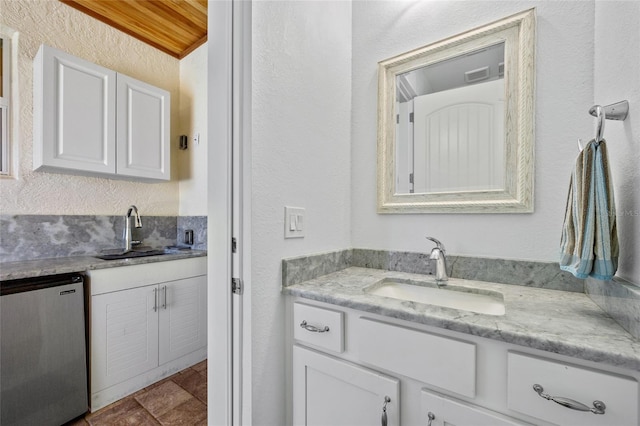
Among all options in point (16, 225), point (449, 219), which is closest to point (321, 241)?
point (449, 219)

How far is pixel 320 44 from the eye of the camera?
50.2 inches

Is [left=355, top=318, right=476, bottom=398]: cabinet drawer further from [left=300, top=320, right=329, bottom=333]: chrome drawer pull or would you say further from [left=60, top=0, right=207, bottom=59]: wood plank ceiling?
[left=60, top=0, right=207, bottom=59]: wood plank ceiling

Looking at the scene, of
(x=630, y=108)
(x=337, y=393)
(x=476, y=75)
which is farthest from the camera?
(x=476, y=75)

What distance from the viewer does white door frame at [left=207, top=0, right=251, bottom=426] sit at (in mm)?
955

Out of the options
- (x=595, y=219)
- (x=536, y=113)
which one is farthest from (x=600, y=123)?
(x=536, y=113)

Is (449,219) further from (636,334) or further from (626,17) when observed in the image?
(626,17)

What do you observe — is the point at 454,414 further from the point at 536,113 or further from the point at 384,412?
the point at 536,113

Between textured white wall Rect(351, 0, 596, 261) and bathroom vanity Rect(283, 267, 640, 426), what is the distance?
22 cm

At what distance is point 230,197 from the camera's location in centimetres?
97

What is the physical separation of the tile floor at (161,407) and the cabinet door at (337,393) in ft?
2.79

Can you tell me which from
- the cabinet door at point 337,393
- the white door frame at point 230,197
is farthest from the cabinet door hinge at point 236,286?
the cabinet door at point 337,393

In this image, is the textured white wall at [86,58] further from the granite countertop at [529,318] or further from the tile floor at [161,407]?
the granite countertop at [529,318]

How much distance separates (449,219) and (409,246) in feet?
0.71

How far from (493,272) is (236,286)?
100cm
